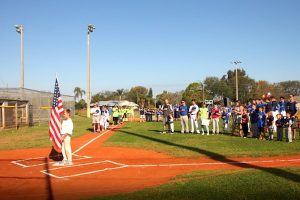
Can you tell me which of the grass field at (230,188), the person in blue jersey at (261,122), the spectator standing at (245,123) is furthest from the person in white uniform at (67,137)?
the spectator standing at (245,123)

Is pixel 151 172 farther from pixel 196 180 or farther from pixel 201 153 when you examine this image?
pixel 201 153

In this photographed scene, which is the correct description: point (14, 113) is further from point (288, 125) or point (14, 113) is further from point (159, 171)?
point (159, 171)

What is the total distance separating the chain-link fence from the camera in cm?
2898

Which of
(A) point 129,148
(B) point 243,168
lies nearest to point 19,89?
(A) point 129,148

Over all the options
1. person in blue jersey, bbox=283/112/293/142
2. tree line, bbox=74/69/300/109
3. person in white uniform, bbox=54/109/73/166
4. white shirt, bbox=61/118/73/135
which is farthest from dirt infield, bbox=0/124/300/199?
tree line, bbox=74/69/300/109

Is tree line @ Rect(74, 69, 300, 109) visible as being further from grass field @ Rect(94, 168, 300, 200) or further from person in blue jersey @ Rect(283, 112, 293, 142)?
grass field @ Rect(94, 168, 300, 200)

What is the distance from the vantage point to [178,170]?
11180 mm

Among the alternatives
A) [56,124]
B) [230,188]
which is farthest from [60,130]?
[230,188]

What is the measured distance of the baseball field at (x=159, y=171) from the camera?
7.99 meters

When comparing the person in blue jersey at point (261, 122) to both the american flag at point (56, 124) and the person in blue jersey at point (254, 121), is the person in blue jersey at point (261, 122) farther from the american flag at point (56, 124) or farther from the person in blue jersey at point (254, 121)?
the american flag at point (56, 124)

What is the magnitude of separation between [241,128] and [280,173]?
1128 centimetres

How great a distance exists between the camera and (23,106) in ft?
105

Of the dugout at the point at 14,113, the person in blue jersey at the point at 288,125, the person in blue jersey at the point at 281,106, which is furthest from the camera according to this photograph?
the dugout at the point at 14,113

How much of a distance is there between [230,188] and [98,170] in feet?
15.8
